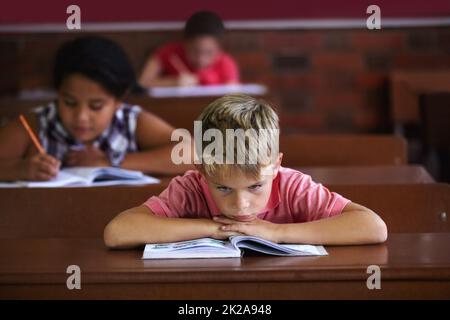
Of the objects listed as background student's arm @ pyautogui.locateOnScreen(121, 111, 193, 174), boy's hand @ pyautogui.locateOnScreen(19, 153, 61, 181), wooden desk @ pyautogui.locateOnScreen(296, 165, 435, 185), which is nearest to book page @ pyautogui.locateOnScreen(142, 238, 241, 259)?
wooden desk @ pyautogui.locateOnScreen(296, 165, 435, 185)

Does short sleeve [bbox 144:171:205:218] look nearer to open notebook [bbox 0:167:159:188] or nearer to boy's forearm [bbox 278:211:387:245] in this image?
boy's forearm [bbox 278:211:387:245]

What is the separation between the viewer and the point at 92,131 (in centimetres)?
264

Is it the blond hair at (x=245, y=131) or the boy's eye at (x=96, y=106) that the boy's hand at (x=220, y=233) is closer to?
the blond hair at (x=245, y=131)

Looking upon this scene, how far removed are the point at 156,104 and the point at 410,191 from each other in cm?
171

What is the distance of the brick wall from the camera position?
A: 5.69m

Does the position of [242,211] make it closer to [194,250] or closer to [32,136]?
[194,250]

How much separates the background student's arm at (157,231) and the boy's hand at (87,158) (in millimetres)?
1002

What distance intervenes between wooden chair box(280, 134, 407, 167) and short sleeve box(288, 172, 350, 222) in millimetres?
998

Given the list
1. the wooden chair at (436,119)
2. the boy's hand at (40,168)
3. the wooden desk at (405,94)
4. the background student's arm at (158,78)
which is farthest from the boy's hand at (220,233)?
the wooden desk at (405,94)

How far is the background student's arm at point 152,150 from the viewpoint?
2.61 meters

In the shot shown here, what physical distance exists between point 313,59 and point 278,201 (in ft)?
13.4

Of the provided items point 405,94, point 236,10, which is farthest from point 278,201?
point 405,94

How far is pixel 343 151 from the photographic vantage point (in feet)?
9.20
